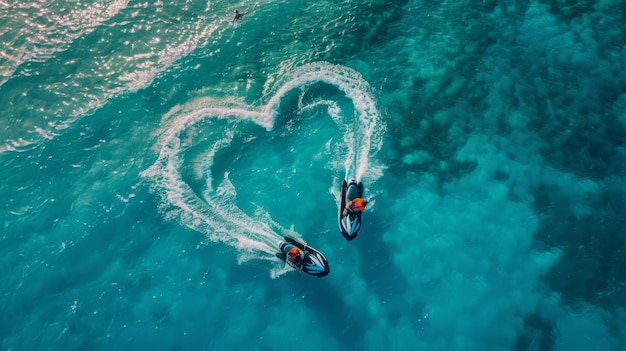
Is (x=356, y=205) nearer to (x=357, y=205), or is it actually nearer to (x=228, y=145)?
(x=357, y=205)

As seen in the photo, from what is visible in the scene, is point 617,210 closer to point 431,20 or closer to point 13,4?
point 431,20

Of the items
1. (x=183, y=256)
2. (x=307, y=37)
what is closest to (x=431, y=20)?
(x=307, y=37)

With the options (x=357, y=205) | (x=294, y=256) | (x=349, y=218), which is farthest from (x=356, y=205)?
(x=294, y=256)

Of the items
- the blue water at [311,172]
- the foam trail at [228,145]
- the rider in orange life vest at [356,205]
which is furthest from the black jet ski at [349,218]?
the foam trail at [228,145]

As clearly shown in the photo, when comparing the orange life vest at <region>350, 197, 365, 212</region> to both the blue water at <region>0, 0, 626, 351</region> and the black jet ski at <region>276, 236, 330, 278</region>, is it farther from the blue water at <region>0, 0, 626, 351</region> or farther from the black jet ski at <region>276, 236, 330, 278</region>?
the black jet ski at <region>276, 236, 330, 278</region>

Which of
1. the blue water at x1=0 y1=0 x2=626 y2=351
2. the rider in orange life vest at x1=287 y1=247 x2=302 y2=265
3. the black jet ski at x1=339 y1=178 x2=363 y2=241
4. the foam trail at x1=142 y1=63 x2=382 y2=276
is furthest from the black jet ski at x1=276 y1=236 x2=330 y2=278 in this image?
the black jet ski at x1=339 y1=178 x2=363 y2=241

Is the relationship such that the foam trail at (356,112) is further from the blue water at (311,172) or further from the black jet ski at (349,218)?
the black jet ski at (349,218)
